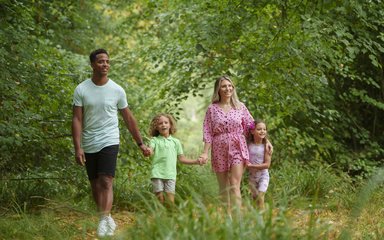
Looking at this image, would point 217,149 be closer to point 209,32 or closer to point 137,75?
point 209,32

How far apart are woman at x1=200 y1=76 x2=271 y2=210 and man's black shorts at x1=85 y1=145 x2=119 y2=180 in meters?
1.24

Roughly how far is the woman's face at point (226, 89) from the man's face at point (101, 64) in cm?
149

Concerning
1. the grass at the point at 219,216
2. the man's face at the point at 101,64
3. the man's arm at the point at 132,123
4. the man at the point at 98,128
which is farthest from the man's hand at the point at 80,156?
the man's face at the point at 101,64

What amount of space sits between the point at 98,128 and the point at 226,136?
1.62 m

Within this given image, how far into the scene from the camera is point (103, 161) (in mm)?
7203

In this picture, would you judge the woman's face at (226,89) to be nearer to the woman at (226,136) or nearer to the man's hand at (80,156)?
the woman at (226,136)

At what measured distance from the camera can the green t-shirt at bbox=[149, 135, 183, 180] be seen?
796 cm

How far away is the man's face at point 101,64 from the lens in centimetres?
728

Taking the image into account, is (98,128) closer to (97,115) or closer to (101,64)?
(97,115)

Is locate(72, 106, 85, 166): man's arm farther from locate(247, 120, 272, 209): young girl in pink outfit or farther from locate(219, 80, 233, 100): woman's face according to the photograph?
locate(247, 120, 272, 209): young girl in pink outfit

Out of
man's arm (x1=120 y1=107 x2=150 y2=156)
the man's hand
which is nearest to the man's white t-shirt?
the man's hand

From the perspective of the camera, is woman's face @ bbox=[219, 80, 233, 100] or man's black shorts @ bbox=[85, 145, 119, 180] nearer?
man's black shorts @ bbox=[85, 145, 119, 180]

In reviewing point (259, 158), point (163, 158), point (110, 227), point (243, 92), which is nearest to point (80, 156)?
point (163, 158)

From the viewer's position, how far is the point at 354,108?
42.9 ft
